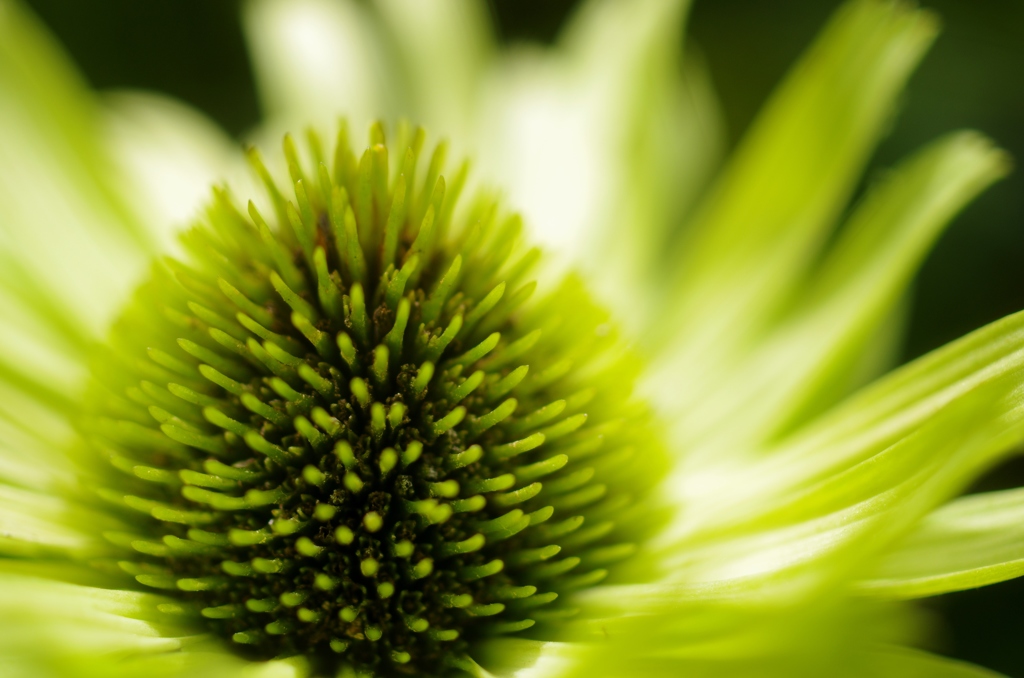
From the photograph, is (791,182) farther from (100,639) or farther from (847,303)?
(100,639)

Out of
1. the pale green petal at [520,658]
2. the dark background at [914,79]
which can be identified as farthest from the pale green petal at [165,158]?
the pale green petal at [520,658]

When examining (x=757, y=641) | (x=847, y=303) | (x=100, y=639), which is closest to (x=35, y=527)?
(x=100, y=639)

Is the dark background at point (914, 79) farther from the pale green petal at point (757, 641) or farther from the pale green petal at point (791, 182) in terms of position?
the pale green petal at point (757, 641)

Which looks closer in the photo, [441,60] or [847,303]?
[847,303]

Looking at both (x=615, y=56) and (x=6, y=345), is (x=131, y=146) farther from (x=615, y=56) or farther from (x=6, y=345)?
(x=615, y=56)

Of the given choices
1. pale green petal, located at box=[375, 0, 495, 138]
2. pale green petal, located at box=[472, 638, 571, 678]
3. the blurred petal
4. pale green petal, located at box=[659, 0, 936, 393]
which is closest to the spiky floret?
pale green petal, located at box=[472, 638, 571, 678]

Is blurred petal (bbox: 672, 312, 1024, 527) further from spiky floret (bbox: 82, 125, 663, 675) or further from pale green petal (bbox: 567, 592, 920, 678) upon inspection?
pale green petal (bbox: 567, 592, 920, 678)
